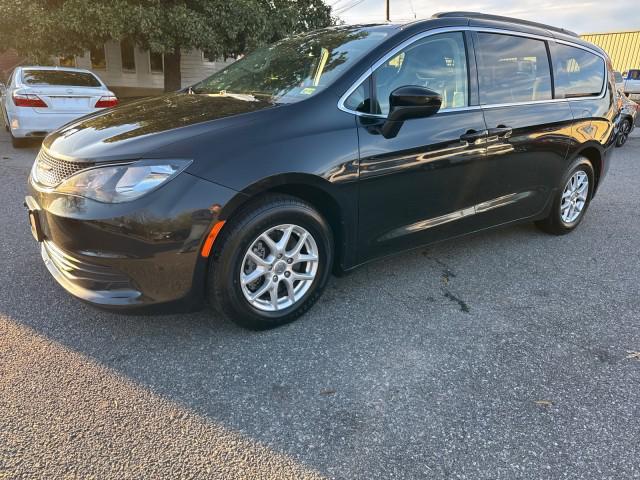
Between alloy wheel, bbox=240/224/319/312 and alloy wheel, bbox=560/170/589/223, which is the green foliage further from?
alloy wheel, bbox=240/224/319/312

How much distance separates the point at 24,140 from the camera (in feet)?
28.8

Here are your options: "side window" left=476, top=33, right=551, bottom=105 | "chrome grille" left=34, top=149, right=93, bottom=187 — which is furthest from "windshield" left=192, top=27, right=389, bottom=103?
"chrome grille" left=34, top=149, right=93, bottom=187

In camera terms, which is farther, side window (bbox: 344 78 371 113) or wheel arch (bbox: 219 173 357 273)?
side window (bbox: 344 78 371 113)

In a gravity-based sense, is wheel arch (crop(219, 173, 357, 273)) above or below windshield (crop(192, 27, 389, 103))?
below

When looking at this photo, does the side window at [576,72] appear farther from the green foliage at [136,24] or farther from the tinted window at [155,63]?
the tinted window at [155,63]

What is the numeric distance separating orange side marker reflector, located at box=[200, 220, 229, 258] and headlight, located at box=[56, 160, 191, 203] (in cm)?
31

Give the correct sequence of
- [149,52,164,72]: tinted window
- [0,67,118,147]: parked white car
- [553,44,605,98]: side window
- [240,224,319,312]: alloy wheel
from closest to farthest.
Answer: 1. [240,224,319,312]: alloy wheel
2. [553,44,605,98]: side window
3. [0,67,118,147]: parked white car
4. [149,52,164,72]: tinted window

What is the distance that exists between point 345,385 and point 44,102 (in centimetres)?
750

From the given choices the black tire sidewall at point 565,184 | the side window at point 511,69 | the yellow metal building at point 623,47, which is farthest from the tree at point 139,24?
the yellow metal building at point 623,47

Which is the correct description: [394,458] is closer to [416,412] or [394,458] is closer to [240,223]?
[416,412]

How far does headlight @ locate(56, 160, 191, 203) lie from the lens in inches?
91.0

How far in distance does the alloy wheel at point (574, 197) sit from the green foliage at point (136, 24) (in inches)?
409

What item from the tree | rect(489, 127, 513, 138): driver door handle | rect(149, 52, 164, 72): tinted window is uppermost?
the tree

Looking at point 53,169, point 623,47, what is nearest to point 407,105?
point 53,169
